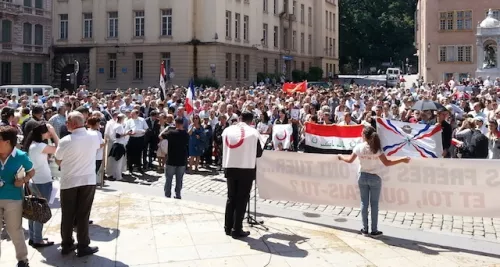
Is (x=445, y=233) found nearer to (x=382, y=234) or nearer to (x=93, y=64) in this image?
(x=382, y=234)

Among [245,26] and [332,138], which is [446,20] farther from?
[332,138]

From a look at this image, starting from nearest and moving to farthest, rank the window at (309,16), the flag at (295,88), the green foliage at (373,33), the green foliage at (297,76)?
the flag at (295,88) → the green foliage at (297,76) → the window at (309,16) → the green foliage at (373,33)

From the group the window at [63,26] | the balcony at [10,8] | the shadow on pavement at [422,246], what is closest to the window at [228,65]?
the window at [63,26]

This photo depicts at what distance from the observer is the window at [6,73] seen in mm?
49656

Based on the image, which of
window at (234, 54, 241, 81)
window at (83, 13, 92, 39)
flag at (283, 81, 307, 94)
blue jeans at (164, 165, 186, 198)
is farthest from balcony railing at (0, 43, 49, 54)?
blue jeans at (164, 165, 186, 198)

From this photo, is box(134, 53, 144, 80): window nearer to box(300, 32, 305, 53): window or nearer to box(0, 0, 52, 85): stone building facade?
box(0, 0, 52, 85): stone building facade

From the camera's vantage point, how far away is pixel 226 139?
871 centimetres

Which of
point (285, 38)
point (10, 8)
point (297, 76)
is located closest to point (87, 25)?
point (10, 8)

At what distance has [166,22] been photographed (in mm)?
49031

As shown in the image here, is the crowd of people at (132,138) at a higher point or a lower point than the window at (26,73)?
lower

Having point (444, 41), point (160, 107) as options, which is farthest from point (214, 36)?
point (160, 107)

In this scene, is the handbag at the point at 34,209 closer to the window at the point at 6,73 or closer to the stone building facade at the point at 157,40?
the stone building facade at the point at 157,40

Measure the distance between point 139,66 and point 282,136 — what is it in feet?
122

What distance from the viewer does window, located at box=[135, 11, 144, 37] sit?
49938 mm
